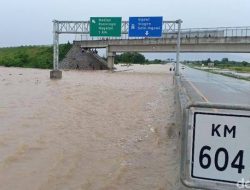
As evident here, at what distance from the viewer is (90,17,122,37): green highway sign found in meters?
52.3

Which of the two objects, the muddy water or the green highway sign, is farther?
the green highway sign

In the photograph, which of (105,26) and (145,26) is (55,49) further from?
(145,26)

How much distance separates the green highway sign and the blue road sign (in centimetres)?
191

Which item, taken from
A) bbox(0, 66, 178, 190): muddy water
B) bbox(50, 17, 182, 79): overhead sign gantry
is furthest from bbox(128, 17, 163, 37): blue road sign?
bbox(0, 66, 178, 190): muddy water

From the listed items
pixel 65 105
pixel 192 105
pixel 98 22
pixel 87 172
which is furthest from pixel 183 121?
pixel 98 22

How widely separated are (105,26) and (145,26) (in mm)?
5028

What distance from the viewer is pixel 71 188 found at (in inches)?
320

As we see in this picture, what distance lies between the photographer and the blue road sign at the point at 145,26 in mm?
49875

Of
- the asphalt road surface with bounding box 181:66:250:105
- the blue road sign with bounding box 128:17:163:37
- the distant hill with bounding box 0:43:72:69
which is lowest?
the asphalt road surface with bounding box 181:66:250:105

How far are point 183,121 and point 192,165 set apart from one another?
0.78 ft

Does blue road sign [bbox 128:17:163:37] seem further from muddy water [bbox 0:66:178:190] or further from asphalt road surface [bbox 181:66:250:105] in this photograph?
muddy water [bbox 0:66:178:190]

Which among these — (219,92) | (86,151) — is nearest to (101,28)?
(219,92)

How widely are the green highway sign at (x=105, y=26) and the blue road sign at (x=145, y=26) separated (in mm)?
1909

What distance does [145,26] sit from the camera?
50.8 m
